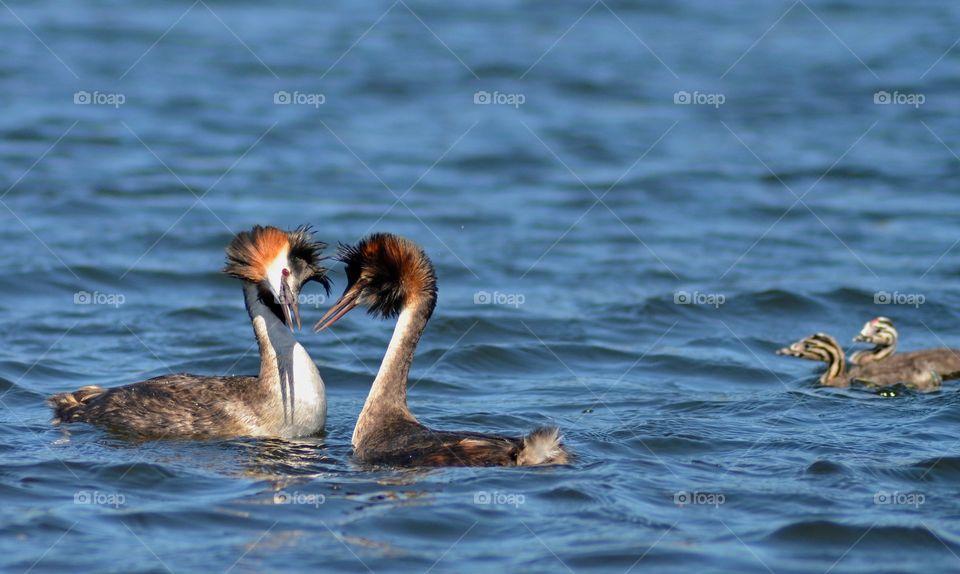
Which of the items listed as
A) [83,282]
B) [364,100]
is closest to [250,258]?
[83,282]

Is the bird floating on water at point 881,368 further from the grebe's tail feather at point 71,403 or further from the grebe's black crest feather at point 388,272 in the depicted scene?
the grebe's tail feather at point 71,403

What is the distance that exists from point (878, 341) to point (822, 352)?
63cm

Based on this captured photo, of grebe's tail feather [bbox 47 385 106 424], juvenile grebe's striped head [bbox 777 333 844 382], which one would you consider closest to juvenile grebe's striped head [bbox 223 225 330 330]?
grebe's tail feather [bbox 47 385 106 424]

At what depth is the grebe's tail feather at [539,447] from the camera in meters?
9.12

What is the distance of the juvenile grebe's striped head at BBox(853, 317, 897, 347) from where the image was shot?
1348 cm

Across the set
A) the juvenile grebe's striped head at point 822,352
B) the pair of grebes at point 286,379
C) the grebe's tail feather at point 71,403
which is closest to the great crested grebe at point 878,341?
the juvenile grebe's striped head at point 822,352

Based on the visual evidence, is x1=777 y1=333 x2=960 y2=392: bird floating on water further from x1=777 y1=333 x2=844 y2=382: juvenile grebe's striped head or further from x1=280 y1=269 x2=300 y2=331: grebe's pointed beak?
x1=280 y1=269 x2=300 y2=331: grebe's pointed beak

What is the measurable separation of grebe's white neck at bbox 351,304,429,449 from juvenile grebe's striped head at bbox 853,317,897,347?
17.4ft

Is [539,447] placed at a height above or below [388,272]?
below

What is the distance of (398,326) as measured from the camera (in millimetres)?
10391

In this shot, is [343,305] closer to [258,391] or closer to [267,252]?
[267,252]

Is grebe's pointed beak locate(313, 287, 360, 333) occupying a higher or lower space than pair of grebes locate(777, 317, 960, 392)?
higher

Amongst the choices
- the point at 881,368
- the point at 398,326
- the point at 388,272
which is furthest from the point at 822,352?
the point at 388,272

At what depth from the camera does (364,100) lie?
83.0ft
